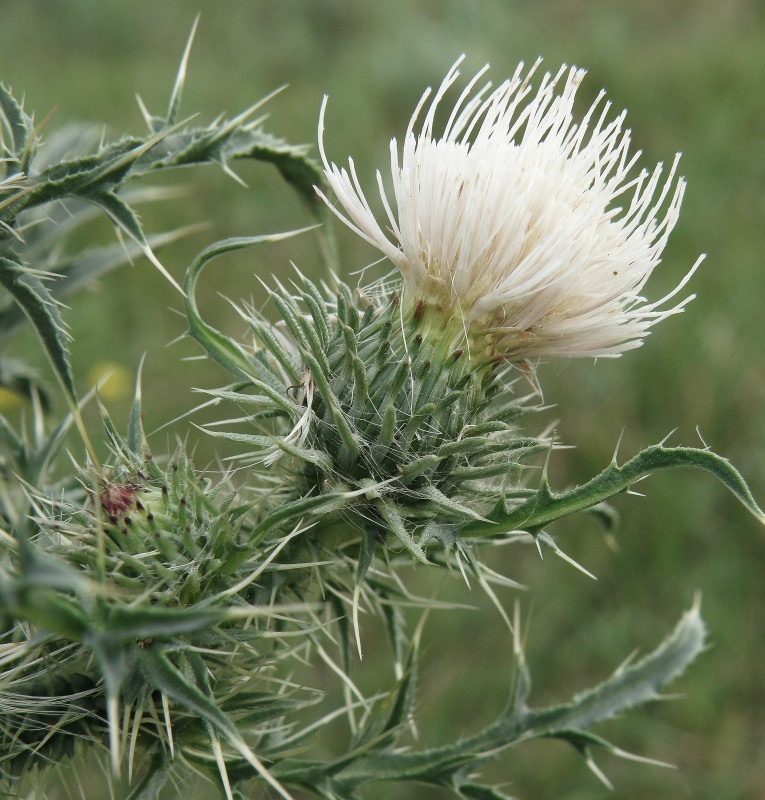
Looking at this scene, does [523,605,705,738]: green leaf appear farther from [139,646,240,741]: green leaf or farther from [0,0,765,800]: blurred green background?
[139,646,240,741]: green leaf

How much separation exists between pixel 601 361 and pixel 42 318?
13.0 feet

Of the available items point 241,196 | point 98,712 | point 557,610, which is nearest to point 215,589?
point 98,712

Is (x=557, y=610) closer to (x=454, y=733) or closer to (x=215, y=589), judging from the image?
(x=454, y=733)

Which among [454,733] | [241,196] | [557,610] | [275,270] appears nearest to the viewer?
[454,733]

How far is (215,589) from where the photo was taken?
1.76m

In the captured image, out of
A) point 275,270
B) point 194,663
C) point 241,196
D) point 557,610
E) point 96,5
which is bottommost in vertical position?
point 194,663

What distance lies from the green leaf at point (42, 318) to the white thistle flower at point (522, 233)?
650mm

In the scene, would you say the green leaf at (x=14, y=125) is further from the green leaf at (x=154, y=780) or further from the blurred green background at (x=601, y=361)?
the green leaf at (x=154, y=780)

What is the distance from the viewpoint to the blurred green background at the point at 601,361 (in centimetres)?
419

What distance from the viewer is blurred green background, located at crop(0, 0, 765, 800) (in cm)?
419

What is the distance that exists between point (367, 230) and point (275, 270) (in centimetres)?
382

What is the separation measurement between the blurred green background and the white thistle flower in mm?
756

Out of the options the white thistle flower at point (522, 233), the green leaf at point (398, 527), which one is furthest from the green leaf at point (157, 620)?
the white thistle flower at point (522, 233)

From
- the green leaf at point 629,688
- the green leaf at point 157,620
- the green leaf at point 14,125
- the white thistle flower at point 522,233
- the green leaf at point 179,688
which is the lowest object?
the green leaf at point 179,688
